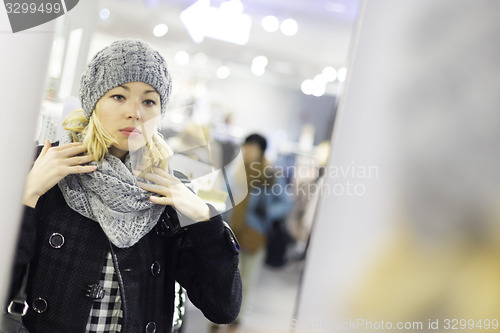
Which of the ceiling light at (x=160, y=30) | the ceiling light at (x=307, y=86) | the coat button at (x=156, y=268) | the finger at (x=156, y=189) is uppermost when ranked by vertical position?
the ceiling light at (x=160, y=30)

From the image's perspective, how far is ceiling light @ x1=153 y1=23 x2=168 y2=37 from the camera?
3.01ft

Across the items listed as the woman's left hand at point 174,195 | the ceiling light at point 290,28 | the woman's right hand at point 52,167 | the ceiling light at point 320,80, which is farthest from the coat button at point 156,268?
the ceiling light at point 320,80

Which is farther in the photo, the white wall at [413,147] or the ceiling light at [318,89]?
the ceiling light at [318,89]

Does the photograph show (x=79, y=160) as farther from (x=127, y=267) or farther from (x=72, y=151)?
(x=127, y=267)

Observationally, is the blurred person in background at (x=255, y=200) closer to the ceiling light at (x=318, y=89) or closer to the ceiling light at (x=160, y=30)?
the ceiling light at (x=160, y=30)

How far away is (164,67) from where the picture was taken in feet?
2.79

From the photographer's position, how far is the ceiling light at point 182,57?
93cm

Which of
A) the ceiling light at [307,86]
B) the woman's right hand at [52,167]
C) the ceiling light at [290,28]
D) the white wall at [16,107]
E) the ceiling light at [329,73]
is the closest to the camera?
the white wall at [16,107]

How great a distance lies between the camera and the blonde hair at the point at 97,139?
81cm

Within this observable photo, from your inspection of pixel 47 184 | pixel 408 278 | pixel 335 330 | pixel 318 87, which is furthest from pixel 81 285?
pixel 318 87

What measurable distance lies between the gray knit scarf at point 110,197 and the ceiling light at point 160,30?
0.24 metres

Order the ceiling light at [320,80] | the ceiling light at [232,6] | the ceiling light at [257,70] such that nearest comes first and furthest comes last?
1. the ceiling light at [232,6]
2. the ceiling light at [257,70]
3. the ceiling light at [320,80]

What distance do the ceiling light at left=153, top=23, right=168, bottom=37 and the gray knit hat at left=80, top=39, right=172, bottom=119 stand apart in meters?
0.09

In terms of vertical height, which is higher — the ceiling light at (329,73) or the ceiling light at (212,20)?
the ceiling light at (212,20)
